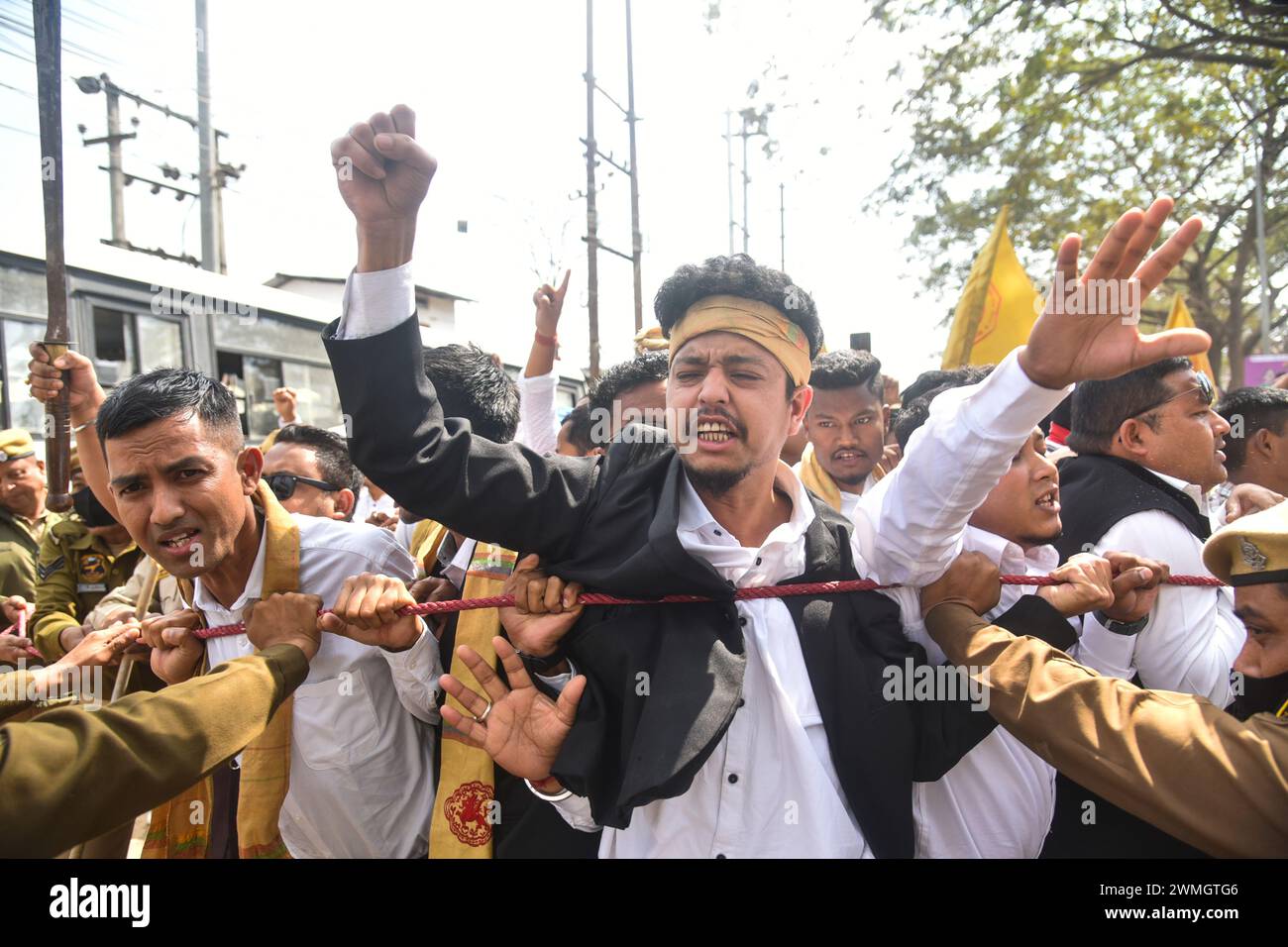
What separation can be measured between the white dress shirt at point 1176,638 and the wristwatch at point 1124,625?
30 mm

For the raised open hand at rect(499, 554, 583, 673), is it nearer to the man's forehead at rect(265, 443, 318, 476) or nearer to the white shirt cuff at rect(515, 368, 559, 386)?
the man's forehead at rect(265, 443, 318, 476)

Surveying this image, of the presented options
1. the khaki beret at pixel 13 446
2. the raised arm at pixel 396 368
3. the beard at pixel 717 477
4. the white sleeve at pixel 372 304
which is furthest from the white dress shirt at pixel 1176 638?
the khaki beret at pixel 13 446

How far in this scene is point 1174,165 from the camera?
16.2 meters

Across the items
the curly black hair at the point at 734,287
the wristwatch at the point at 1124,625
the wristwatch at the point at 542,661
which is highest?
the curly black hair at the point at 734,287

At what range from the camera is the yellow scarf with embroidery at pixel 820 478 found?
4418 millimetres

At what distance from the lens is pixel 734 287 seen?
7.34 ft

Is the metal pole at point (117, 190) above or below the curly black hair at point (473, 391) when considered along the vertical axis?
above

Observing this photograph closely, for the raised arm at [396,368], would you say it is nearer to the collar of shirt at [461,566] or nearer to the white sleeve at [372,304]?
the white sleeve at [372,304]

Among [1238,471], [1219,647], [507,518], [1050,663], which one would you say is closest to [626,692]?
[507,518]

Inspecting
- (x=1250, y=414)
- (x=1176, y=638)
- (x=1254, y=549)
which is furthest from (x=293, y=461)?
(x=1250, y=414)

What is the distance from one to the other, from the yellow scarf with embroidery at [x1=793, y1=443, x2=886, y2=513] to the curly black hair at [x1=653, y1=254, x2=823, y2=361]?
1.95m

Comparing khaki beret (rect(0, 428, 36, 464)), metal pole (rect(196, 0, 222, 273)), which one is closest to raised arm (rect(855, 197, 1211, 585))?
khaki beret (rect(0, 428, 36, 464))

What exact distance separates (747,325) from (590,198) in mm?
14093

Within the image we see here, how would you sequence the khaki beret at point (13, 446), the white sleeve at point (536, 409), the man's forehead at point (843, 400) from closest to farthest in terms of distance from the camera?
the man's forehead at point (843, 400), the white sleeve at point (536, 409), the khaki beret at point (13, 446)
